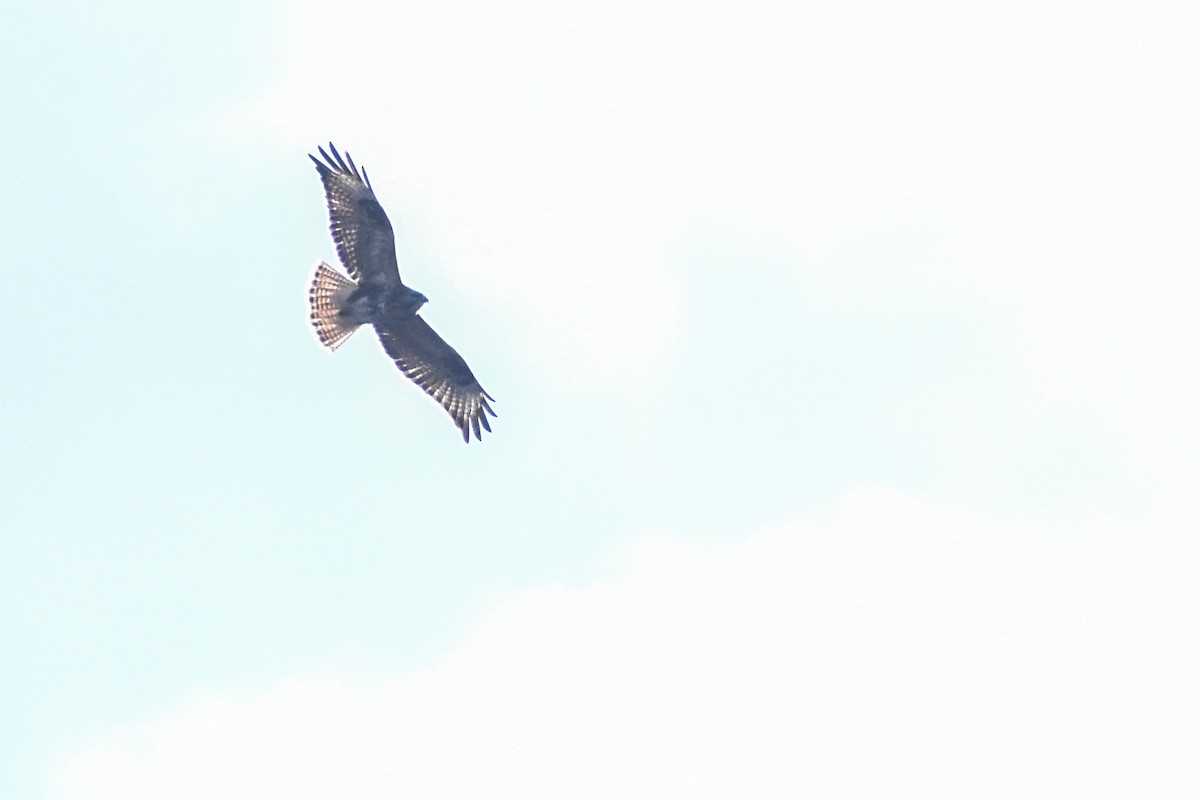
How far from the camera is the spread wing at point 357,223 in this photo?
33.5 metres

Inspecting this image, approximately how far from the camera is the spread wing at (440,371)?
35656mm

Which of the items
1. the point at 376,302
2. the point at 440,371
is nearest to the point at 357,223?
the point at 376,302

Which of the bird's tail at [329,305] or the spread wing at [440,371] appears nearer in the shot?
the bird's tail at [329,305]

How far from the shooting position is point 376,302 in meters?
34.3

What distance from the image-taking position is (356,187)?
111ft

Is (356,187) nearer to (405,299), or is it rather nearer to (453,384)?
(405,299)

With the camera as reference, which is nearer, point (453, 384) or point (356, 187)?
point (356, 187)

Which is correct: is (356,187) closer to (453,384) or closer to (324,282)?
(324,282)

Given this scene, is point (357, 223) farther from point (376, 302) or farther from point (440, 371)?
point (440, 371)

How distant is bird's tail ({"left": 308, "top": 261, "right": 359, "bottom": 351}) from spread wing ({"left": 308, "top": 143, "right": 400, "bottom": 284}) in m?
0.64

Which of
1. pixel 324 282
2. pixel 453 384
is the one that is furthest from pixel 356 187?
pixel 453 384

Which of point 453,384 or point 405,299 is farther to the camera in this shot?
point 453,384

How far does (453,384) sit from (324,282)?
3481mm

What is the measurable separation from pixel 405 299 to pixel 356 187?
216cm
